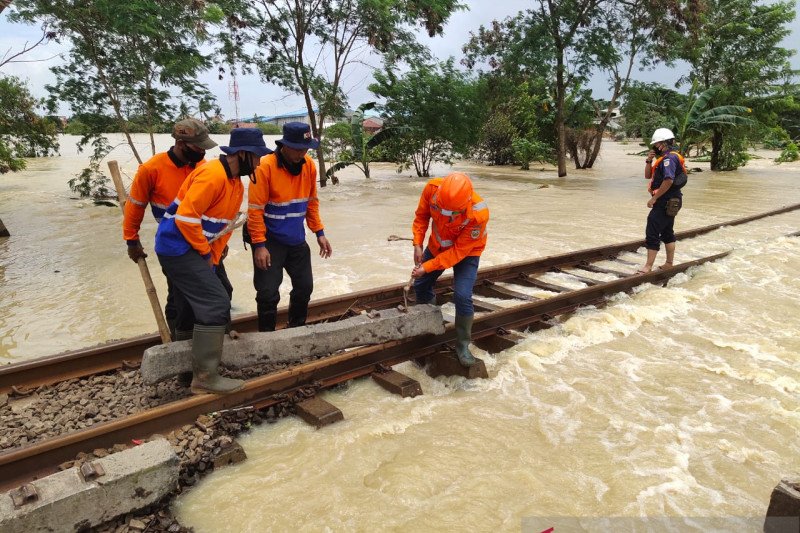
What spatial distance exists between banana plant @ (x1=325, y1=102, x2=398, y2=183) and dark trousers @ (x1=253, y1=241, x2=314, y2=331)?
15992mm

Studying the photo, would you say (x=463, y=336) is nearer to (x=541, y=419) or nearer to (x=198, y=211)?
(x=541, y=419)

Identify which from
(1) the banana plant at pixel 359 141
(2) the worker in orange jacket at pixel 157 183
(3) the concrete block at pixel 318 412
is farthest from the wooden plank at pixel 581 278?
(1) the banana plant at pixel 359 141

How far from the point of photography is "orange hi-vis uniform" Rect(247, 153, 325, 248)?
4008mm

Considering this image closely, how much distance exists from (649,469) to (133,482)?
3.01 metres

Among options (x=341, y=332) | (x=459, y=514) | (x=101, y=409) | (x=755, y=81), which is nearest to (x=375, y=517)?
(x=459, y=514)

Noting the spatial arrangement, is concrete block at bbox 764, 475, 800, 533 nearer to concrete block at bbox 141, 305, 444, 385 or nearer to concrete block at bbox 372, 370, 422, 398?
concrete block at bbox 372, 370, 422, 398

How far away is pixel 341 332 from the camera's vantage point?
4.19 m

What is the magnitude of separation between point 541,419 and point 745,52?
27.6 metres

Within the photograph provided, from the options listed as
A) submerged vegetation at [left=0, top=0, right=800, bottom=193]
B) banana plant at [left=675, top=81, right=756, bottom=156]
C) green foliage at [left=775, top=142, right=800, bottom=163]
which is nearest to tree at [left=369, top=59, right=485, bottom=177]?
submerged vegetation at [left=0, top=0, right=800, bottom=193]

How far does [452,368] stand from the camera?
4.39 meters

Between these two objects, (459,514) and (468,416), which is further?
(468,416)

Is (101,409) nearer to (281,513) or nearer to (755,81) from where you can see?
(281,513)

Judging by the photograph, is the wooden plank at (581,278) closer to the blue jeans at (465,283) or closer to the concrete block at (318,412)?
the blue jeans at (465,283)

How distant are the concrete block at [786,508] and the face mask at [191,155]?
4.17 metres
